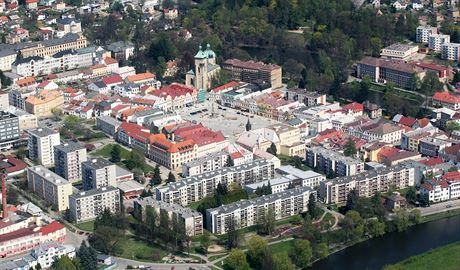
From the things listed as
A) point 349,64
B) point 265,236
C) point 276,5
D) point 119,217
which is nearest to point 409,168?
point 265,236

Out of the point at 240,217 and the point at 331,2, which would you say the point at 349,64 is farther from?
the point at 240,217

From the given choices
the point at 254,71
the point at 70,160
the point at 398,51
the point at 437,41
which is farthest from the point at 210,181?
the point at 437,41

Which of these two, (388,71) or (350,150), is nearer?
(350,150)

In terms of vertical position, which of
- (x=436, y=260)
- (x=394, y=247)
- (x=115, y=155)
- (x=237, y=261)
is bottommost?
(x=394, y=247)

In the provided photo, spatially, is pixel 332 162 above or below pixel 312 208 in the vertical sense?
above

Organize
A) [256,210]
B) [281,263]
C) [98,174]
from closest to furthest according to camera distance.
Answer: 1. [281,263]
2. [256,210]
3. [98,174]

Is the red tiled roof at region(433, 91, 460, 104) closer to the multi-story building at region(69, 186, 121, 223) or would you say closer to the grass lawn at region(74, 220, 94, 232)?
the multi-story building at region(69, 186, 121, 223)

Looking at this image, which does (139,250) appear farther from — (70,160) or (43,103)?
(43,103)

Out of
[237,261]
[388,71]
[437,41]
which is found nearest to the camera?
[237,261]
